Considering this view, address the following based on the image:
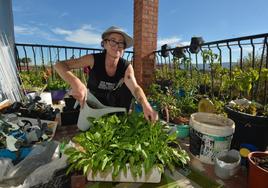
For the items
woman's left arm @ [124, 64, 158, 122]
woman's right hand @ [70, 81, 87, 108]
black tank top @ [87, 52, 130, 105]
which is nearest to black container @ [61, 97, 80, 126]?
black tank top @ [87, 52, 130, 105]

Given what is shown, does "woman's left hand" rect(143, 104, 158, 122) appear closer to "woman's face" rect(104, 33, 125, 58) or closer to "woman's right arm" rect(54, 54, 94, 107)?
"woman's right arm" rect(54, 54, 94, 107)

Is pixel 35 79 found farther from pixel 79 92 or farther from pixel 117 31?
pixel 79 92

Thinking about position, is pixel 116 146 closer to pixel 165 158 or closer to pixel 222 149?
pixel 165 158

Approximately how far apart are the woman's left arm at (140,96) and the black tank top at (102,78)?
9cm

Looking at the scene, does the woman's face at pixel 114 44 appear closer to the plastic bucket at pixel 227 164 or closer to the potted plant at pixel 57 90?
the plastic bucket at pixel 227 164

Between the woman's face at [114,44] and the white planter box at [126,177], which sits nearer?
the white planter box at [126,177]

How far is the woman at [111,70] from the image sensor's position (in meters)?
1.72

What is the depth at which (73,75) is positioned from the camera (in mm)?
1532

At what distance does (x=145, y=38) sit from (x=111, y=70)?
2046 millimetres

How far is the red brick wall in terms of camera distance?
144 inches

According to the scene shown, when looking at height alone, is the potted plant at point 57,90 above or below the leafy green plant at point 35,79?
below

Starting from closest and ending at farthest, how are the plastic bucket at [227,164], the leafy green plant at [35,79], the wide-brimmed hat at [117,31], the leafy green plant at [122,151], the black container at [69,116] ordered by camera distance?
1. the leafy green plant at [122,151]
2. the plastic bucket at [227,164]
3. the wide-brimmed hat at [117,31]
4. the black container at [69,116]
5. the leafy green plant at [35,79]

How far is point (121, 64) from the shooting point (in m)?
1.97

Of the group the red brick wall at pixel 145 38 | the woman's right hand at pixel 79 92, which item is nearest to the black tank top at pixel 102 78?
the woman's right hand at pixel 79 92
